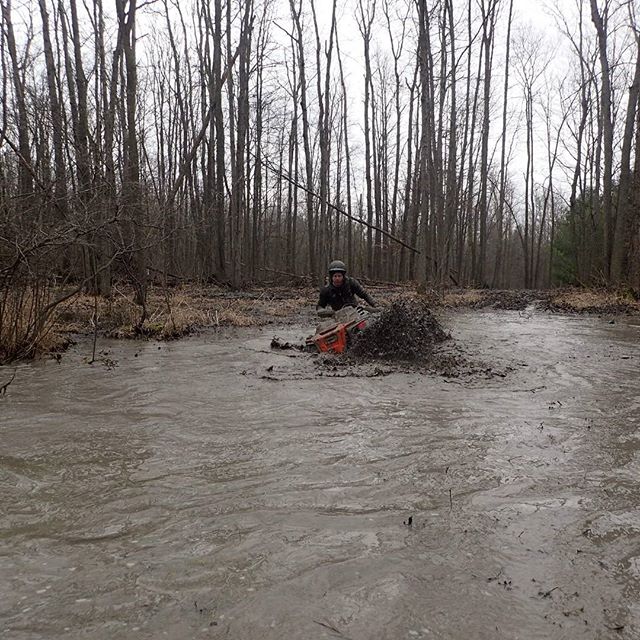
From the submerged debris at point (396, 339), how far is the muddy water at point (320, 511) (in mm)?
1469

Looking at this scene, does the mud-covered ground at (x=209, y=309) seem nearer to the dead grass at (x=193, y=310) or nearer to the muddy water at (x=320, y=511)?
the dead grass at (x=193, y=310)

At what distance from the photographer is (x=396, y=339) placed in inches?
279

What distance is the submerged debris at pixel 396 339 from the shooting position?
6996mm

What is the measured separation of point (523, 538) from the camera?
243 cm

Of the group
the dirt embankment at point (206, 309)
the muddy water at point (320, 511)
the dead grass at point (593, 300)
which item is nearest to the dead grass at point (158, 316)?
the dirt embankment at point (206, 309)

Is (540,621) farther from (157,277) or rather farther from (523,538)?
(157,277)

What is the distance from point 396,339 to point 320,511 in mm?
4555

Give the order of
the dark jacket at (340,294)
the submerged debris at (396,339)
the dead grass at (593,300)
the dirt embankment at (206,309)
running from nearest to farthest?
the submerged debris at (396,339) < the dark jacket at (340,294) < the dirt embankment at (206,309) < the dead grass at (593,300)

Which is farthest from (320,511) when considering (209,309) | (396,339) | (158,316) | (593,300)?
(593,300)

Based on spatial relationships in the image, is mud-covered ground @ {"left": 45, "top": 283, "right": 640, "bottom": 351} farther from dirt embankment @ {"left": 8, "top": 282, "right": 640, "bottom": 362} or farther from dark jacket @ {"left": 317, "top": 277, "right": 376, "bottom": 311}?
dark jacket @ {"left": 317, "top": 277, "right": 376, "bottom": 311}

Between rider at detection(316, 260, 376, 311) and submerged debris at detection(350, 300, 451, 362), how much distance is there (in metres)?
1.41

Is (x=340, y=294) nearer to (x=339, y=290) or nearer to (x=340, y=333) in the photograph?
(x=339, y=290)

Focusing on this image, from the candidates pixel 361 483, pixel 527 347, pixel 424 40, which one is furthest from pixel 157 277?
pixel 361 483

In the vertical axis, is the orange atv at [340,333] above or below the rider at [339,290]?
below
